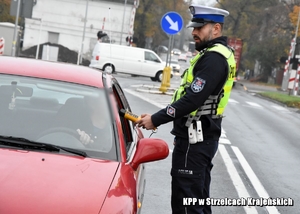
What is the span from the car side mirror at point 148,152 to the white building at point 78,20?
54.9 metres

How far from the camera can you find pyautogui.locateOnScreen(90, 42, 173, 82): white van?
39537 mm

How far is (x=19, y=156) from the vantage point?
4246mm

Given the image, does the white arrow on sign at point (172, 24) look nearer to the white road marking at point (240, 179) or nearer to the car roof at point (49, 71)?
the white road marking at point (240, 179)

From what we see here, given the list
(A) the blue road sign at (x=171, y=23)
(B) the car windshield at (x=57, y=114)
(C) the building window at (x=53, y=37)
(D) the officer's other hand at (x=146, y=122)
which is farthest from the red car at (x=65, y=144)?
(C) the building window at (x=53, y=37)

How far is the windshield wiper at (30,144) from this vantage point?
4469mm

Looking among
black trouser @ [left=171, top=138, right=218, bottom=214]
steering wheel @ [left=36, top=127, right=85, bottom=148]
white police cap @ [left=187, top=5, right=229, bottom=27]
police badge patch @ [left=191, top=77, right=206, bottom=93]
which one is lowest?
black trouser @ [left=171, top=138, right=218, bottom=214]

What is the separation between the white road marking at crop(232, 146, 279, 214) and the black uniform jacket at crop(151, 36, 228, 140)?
2915mm

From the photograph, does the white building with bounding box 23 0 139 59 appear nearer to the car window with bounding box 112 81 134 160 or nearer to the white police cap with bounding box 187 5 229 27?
the car window with bounding box 112 81 134 160

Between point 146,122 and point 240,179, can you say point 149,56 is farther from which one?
point 146,122

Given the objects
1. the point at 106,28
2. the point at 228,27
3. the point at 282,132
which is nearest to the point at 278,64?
the point at 228,27

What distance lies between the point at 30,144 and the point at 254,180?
543cm

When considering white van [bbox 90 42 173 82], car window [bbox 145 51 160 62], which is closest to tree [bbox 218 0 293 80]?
car window [bbox 145 51 160 62]

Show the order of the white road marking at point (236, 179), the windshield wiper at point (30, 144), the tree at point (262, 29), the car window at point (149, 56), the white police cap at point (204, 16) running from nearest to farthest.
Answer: the windshield wiper at point (30, 144) → the white police cap at point (204, 16) → the white road marking at point (236, 179) → the car window at point (149, 56) → the tree at point (262, 29)

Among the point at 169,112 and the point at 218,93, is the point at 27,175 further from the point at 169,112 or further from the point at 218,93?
the point at 218,93
